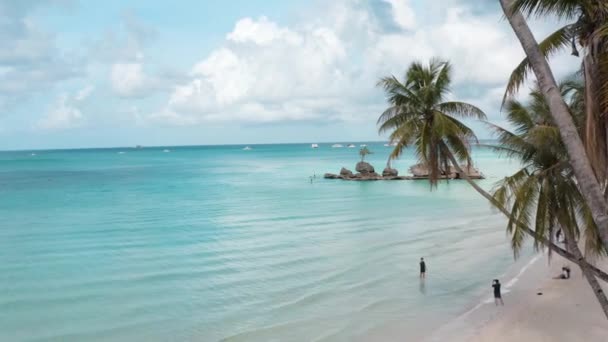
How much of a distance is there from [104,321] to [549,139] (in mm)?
14321

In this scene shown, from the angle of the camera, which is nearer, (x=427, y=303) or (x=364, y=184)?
(x=427, y=303)

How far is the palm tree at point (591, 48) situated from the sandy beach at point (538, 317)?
7.34 meters

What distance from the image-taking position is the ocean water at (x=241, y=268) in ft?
53.5

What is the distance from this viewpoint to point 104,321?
16578 mm

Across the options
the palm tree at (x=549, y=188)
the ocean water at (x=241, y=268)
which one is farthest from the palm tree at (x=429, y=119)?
the ocean water at (x=241, y=268)

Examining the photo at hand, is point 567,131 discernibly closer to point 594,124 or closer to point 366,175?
point 594,124

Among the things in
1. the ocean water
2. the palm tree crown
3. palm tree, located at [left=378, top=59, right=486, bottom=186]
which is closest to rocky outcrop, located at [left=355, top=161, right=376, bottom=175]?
the ocean water

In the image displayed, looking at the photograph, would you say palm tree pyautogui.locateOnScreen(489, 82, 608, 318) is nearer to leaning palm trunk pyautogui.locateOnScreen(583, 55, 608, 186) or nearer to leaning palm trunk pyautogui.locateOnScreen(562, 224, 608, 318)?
leaning palm trunk pyautogui.locateOnScreen(562, 224, 608, 318)

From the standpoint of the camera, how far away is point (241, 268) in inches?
918

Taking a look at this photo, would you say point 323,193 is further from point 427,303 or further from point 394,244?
point 427,303

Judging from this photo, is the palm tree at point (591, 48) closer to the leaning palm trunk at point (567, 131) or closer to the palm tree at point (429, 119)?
the leaning palm trunk at point (567, 131)

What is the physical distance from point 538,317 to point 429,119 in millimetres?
7154

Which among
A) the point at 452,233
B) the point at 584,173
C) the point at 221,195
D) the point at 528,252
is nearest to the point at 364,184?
the point at 221,195

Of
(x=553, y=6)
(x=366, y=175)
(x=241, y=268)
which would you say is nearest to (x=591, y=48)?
(x=553, y=6)
